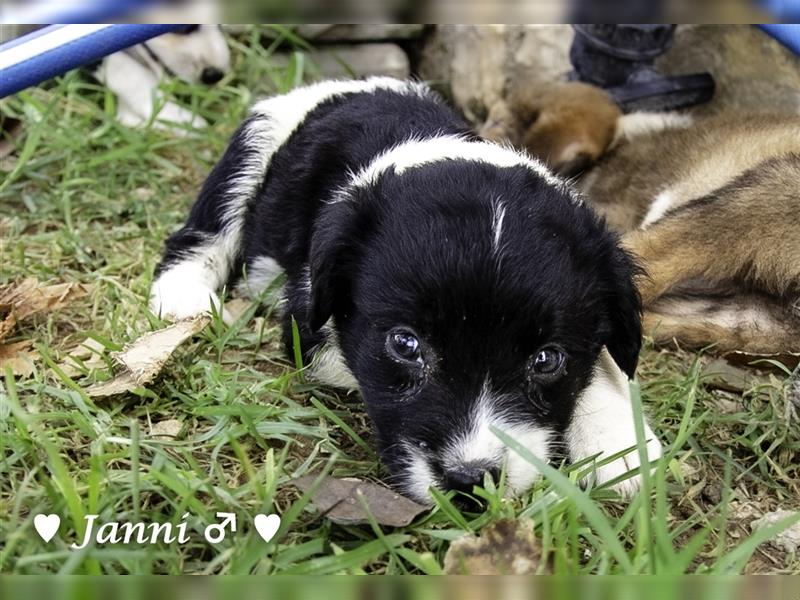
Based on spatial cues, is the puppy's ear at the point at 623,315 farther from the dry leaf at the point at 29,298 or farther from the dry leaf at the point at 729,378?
the dry leaf at the point at 29,298

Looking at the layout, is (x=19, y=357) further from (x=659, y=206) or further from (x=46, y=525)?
(x=659, y=206)

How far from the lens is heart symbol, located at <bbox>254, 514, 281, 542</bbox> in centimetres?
236

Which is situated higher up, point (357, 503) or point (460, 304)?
point (460, 304)

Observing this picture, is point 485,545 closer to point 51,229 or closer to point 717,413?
point 717,413

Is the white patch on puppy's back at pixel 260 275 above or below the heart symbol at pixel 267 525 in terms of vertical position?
below

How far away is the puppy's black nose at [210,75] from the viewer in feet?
19.6

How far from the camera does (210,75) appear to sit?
19.6 ft

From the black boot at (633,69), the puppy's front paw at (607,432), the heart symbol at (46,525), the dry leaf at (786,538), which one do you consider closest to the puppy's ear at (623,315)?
the puppy's front paw at (607,432)

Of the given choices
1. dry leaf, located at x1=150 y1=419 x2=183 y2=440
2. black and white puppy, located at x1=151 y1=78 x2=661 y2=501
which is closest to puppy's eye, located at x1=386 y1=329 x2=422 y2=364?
black and white puppy, located at x1=151 y1=78 x2=661 y2=501

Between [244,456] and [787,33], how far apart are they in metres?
2.97

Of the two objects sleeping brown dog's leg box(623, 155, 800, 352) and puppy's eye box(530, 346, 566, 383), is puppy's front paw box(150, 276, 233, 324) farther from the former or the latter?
sleeping brown dog's leg box(623, 155, 800, 352)

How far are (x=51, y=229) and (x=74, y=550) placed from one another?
114 inches

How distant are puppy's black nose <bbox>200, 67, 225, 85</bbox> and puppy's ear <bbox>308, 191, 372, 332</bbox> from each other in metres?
3.28

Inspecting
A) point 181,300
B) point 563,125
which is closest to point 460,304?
point 181,300
